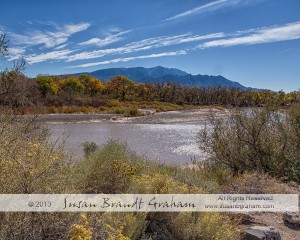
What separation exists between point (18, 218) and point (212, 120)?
28.2 ft

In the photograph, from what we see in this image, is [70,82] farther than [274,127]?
Yes

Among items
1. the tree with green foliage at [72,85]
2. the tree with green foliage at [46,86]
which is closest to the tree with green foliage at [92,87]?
the tree with green foliage at [72,85]

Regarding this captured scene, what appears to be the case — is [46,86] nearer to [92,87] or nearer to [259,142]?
[92,87]

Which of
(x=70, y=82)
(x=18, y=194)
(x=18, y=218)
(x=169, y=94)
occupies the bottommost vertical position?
(x=169, y=94)

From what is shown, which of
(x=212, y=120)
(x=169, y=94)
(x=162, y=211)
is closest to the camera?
(x=162, y=211)

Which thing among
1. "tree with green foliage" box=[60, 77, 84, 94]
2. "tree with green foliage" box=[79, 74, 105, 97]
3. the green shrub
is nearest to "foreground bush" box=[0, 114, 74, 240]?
the green shrub

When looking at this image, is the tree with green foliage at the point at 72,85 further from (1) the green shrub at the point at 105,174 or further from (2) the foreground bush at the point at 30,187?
(2) the foreground bush at the point at 30,187

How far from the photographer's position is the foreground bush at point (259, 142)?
10.2 metres

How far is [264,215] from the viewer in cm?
619

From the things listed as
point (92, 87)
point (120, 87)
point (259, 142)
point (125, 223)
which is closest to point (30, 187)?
point (125, 223)

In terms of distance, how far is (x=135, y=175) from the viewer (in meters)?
6.12

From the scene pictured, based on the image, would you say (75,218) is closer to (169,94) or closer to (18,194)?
(18,194)

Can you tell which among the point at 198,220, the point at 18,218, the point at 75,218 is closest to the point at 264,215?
the point at 198,220

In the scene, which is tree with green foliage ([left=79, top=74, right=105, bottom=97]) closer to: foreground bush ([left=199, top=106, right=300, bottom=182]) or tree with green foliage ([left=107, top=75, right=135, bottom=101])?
tree with green foliage ([left=107, top=75, right=135, bottom=101])
